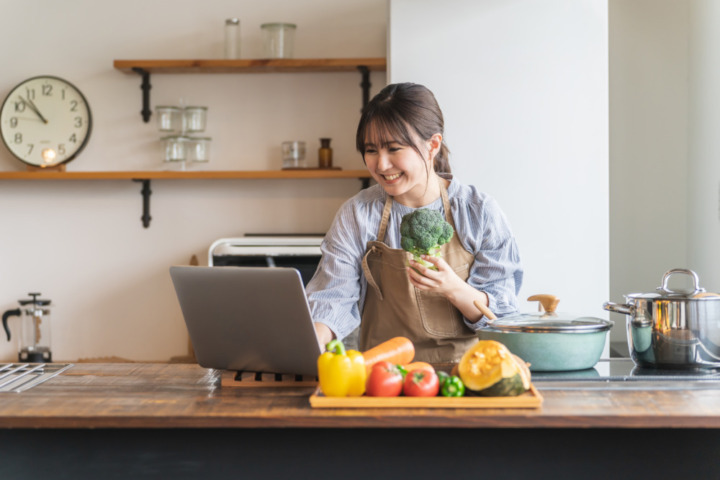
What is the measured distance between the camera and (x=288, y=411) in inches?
49.5

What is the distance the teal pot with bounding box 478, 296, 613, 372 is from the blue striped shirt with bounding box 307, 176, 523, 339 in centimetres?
35

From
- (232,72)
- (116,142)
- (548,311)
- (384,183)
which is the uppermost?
(232,72)

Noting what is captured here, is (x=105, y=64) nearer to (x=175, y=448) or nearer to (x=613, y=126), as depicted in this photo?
(x=613, y=126)

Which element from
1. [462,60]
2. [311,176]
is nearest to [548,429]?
[462,60]

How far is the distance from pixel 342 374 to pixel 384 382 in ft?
0.23

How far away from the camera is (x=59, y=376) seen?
1604mm

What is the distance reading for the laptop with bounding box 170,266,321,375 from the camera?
137cm

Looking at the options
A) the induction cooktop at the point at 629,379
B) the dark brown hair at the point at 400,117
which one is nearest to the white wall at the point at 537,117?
the dark brown hair at the point at 400,117

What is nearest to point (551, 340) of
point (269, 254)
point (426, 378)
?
point (426, 378)

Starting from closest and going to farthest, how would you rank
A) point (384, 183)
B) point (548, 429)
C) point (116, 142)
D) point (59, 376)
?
point (548, 429)
point (59, 376)
point (384, 183)
point (116, 142)

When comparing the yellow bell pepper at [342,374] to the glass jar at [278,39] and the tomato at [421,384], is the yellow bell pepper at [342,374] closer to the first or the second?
the tomato at [421,384]

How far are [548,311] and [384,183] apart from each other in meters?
0.53

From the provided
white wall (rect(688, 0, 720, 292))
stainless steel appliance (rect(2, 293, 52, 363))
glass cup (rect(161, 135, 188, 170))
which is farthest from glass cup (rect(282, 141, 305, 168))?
white wall (rect(688, 0, 720, 292))

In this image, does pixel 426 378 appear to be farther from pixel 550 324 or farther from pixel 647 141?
pixel 647 141
